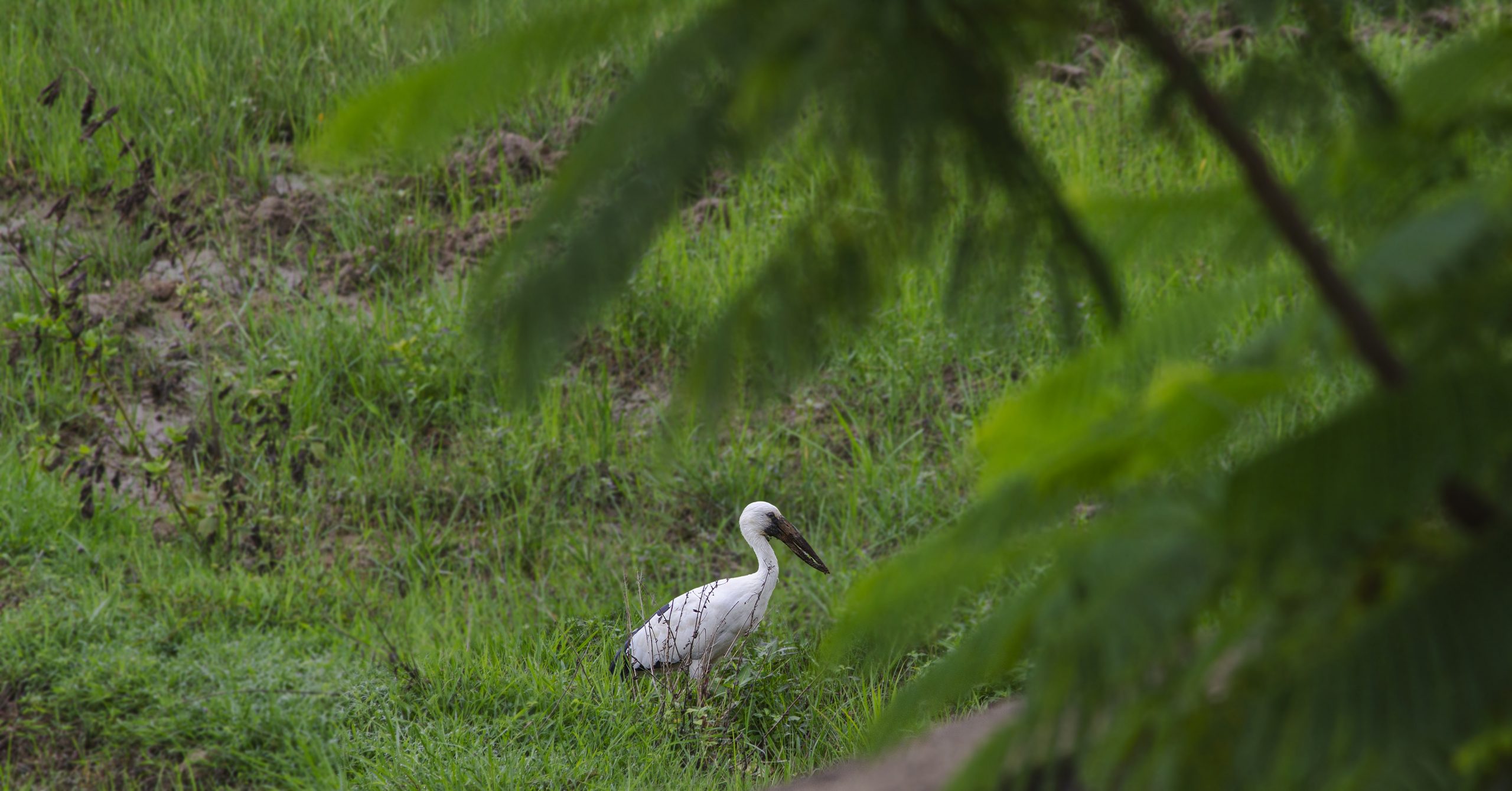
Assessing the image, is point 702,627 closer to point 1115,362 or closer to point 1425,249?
point 1115,362

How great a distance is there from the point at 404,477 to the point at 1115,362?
15.0 feet

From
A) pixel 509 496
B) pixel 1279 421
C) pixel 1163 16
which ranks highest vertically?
pixel 1163 16

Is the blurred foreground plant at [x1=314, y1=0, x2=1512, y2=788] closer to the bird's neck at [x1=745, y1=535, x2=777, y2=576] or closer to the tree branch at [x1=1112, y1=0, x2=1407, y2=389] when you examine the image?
the tree branch at [x1=1112, y1=0, x2=1407, y2=389]

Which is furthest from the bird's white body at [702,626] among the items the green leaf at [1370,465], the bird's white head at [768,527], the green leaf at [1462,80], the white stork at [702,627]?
the green leaf at [1370,465]

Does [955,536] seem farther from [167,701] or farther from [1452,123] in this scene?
[167,701]

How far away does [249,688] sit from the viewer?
407 cm

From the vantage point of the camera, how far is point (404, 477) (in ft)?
17.3

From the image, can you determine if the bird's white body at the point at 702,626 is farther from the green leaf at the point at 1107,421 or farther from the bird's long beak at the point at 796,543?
the green leaf at the point at 1107,421

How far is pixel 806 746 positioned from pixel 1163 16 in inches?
120

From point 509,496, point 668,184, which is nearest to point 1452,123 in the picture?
point 668,184

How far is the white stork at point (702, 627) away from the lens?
400 cm

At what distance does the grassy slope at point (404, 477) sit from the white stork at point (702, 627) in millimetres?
109

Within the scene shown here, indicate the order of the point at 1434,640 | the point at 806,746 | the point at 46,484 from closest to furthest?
the point at 1434,640 < the point at 806,746 < the point at 46,484

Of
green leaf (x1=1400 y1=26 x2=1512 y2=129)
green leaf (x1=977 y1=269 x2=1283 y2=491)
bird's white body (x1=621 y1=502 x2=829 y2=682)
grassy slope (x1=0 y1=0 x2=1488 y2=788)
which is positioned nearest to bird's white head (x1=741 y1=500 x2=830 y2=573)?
bird's white body (x1=621 y1=502 x2=829 y2=682)
